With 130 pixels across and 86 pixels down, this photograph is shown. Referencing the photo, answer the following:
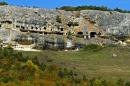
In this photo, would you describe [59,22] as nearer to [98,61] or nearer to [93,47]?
[93,47]

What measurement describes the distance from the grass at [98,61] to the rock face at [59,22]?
8185 mm

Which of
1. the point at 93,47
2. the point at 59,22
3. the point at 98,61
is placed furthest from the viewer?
the point at 59,22

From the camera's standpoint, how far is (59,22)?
64500 millimetres

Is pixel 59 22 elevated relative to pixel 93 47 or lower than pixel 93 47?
elevated

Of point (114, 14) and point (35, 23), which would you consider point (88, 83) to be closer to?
point (35, 23)

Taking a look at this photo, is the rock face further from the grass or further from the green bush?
the grass

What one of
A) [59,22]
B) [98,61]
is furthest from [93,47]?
[59,22]

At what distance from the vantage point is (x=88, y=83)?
1368 inches

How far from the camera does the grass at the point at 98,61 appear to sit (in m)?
41.9

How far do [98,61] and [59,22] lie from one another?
16.4 m

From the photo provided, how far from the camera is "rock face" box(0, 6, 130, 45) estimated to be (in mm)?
61719

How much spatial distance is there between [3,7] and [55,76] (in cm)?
2827

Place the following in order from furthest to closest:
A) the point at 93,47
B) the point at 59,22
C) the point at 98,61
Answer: the point at 59,22
the point at 93,47
the point at 98,61

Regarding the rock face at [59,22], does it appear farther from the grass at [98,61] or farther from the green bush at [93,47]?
the grass at [98,61]
